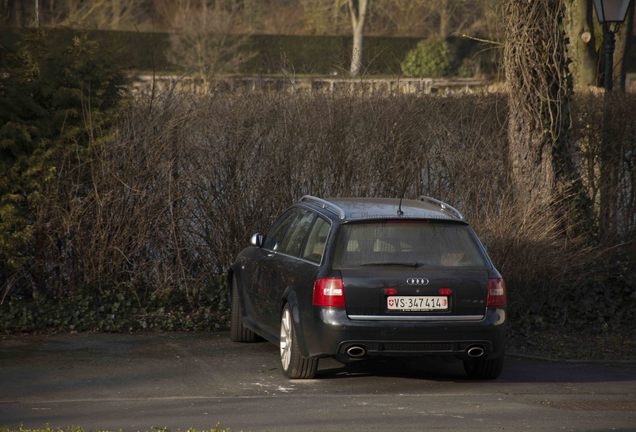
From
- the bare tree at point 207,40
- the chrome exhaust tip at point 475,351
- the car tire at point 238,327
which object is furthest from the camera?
the bare tree at point 207,40

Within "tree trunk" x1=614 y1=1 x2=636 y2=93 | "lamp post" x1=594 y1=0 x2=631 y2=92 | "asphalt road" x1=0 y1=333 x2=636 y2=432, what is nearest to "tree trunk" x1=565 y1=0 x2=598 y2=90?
"tree trunk" x1=614 y1=1 x2=636 y2=93

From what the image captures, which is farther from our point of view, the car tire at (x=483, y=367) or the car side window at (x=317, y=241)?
the car tire at (x=483, y=367)

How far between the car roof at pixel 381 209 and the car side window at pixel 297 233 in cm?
13

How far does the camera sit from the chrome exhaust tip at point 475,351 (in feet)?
33.8

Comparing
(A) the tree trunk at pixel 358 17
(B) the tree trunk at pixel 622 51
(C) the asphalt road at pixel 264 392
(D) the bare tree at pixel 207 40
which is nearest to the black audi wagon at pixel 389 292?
(C) the asphalt road at pixel 264 392

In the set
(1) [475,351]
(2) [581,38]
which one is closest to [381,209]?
(1) [475,351]

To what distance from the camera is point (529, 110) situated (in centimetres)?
1581

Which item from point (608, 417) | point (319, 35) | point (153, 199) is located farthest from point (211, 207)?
point (319, 35)

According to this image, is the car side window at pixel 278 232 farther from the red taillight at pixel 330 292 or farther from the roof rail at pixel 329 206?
the red taillight at pixel 330 292

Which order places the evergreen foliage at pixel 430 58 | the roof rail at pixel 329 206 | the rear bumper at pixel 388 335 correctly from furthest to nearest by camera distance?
the evergreen foliage at pixel 430 58, the roof rail at pixel 329 206, the rear bumper at pixel 388 335

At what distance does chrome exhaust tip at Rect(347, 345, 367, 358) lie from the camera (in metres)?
10.1

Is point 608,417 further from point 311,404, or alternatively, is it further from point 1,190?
point 1,190

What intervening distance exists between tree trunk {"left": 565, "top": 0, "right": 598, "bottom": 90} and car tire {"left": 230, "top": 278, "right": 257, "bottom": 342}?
46.2ft

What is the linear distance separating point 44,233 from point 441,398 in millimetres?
6128
